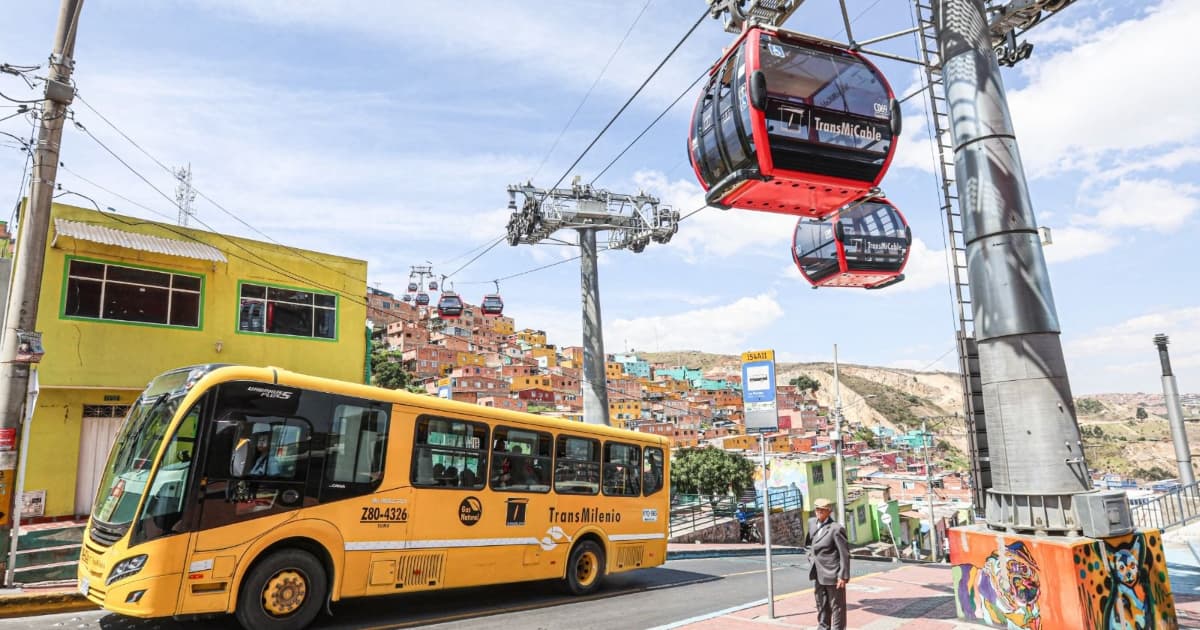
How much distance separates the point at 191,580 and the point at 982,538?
28.9ft

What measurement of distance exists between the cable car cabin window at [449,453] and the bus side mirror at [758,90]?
611 centimetres

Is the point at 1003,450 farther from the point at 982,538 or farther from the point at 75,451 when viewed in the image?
the point at 75,451

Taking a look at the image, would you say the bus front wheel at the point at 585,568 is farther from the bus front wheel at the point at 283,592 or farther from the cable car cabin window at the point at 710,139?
the cable car cabin window at the point at 710,139

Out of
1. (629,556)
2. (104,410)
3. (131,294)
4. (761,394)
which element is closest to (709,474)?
(629,556)

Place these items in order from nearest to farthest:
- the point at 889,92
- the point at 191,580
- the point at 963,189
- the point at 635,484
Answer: the point at 191,580 → the point at 963,189 → the point at 889,92 → the point at 635,484

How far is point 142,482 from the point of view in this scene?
7277 mm

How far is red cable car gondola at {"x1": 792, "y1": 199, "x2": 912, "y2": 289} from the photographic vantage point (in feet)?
46.5

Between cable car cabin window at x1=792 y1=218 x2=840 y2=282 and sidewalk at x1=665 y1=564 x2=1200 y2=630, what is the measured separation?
6.50m

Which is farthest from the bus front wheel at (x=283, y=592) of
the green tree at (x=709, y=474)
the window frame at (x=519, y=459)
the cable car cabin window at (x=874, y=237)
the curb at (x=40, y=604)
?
the green tree at (x=709, y=474)

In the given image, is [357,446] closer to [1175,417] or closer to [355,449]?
[355,449]

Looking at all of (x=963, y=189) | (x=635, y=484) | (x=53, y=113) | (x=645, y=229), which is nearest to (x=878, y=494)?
(x=645, y=229)

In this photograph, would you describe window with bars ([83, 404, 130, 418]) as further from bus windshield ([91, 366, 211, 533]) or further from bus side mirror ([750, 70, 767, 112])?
bus side mirror ([750, 70, 767, 112])

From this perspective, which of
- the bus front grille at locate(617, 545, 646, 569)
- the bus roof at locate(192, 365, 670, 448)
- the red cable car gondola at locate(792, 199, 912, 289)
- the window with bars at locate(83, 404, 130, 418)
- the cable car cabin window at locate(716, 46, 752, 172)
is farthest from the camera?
the window with bars at locate(83, 404, 130, 418)

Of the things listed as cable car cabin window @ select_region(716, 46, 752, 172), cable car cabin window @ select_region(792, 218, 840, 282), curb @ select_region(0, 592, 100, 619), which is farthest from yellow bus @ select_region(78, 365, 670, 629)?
cable car cabin window @ select_region(792, 218, 840, 282)
